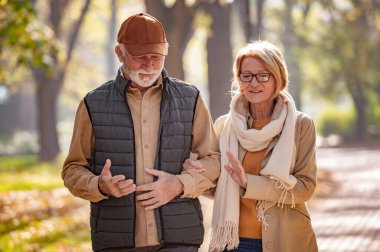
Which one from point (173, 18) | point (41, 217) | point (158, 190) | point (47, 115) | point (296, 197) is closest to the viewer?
point (158, 190)

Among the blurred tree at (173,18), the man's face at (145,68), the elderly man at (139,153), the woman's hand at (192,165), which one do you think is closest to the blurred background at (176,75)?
the blurred tree at (173,18)

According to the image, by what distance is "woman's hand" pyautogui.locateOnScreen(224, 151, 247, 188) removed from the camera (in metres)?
→ 4.86

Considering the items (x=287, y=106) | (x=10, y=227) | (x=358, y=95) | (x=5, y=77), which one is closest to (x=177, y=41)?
(x=5, y=77)

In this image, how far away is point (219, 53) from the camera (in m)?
20.5

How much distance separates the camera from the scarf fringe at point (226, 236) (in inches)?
196

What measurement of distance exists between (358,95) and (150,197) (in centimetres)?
3927

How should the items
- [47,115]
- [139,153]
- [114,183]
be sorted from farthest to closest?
[47,115] → [139,153] → [114,183]

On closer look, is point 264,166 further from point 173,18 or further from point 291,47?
point 291,47

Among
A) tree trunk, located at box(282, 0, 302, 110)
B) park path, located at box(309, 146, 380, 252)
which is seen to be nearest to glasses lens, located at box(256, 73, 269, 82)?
park path, located at box(309, 146, 380, 252)

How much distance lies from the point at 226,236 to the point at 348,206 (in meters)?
11.7

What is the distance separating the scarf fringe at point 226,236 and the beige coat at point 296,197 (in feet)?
0.55

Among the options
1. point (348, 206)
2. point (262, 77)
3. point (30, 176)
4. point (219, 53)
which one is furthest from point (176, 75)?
point (30, 176)

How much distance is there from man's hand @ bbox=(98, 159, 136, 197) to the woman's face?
1.02 metres

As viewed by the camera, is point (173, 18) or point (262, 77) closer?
point (262, 77)
